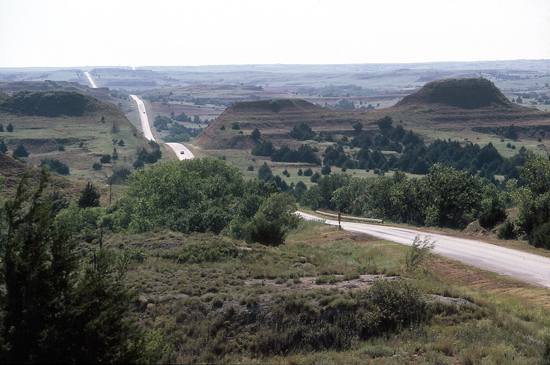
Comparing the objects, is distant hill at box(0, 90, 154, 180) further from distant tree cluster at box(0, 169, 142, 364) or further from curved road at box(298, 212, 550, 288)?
distant tree cluster at box(0, 169, 142, 364)

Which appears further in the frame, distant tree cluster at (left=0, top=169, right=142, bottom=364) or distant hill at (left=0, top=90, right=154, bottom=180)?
distant hill at (left=0, top=90, right=154, bottom=180)

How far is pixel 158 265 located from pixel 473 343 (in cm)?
1322

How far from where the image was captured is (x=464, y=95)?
630 feet

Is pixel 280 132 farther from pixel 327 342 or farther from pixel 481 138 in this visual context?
pixel 327 342

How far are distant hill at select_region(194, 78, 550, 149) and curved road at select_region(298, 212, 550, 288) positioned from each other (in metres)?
134

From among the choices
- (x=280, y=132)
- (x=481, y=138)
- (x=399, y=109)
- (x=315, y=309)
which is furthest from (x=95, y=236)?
(x=399, y=109)

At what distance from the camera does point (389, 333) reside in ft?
42.7

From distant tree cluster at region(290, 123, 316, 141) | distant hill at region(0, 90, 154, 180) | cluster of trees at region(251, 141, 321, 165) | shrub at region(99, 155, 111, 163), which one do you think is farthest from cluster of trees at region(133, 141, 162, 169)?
distant tree cluster at region(290, 123, 316, 141)

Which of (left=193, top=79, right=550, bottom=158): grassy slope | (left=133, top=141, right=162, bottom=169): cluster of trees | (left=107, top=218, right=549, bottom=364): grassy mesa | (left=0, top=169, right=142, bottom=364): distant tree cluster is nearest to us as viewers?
(left=0, top=169, right=142, bottom=364): distant tree cluster

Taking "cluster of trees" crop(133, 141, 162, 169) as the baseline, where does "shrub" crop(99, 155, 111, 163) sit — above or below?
above

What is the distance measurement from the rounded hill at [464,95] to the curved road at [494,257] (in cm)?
17412

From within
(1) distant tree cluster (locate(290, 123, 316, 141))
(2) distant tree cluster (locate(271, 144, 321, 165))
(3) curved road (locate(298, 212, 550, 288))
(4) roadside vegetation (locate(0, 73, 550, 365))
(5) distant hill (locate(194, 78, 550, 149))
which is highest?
(4) roadside vegetation (locate(0, 73, 550, 365))

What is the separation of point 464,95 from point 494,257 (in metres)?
186

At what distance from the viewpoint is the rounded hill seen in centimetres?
18825
